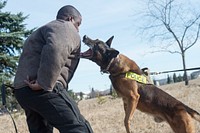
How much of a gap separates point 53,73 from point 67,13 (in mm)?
795

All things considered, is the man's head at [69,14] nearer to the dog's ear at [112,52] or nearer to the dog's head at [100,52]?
the dog's head at [100,52]

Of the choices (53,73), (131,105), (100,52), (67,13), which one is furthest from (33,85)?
(131,105)

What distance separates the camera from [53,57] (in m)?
3.95

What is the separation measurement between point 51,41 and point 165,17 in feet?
76.7

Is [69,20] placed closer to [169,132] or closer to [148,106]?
[148,106]

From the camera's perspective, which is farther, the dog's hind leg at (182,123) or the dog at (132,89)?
the dog at (132,89)

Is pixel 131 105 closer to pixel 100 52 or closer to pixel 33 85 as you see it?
pixel 100 52

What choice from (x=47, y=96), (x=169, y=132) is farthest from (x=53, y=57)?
(x=169, y=132)

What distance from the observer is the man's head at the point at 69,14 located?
443 centimetres

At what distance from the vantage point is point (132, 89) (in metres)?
7.18

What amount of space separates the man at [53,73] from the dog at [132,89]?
2312 mm

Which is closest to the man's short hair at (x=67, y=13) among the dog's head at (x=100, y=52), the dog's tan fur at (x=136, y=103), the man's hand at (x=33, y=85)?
the man's hand at (x=33, y=85)

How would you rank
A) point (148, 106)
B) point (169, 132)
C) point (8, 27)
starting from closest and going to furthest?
point (148, 106), point (169, 132), point (8, 27)

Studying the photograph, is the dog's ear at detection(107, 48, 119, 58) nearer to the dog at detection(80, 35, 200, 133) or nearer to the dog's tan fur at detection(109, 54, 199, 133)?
the dog at detection(80, 35, 200, 133)
